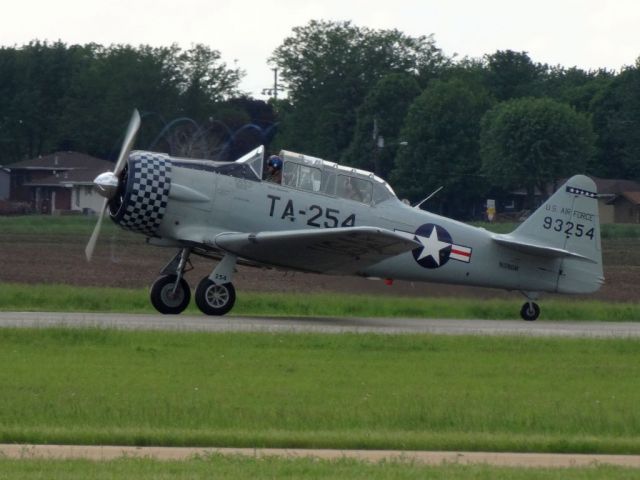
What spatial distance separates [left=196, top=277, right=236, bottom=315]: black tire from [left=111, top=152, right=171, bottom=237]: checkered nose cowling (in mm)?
1212

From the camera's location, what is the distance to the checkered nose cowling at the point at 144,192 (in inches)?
790

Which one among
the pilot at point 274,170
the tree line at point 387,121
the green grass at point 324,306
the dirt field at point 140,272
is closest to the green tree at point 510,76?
the tree line at point 387,121

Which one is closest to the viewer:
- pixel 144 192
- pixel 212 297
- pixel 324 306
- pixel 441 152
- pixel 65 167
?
pixel 144 192

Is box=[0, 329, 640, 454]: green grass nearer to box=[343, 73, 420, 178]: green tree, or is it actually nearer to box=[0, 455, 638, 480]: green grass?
box=[0, 455, 638, 480]: green grass

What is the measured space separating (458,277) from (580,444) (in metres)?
12.0

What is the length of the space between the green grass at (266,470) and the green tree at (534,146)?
7128cm

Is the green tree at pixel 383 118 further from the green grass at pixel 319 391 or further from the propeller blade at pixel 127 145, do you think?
the green grass at pixel 319 391

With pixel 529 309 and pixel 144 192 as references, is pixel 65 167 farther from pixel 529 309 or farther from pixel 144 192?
pixel 144 192

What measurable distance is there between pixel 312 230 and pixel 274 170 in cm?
169

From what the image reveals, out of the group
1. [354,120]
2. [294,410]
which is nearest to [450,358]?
[294,410]

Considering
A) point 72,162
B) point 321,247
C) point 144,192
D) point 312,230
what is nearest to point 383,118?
point 72,162

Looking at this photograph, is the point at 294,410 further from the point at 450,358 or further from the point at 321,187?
the point at 321,187

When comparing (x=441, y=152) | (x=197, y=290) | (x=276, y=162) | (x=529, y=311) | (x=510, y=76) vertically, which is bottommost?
(x=529, y=311)

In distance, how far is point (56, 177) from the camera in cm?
7281
